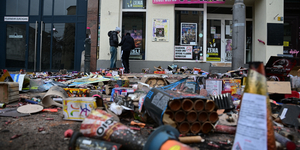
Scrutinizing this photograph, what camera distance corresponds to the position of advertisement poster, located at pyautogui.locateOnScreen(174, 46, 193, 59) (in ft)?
30.3

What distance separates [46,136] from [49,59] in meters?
9.89

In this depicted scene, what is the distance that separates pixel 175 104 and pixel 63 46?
10.2 meters

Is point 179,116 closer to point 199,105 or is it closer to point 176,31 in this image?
point 199,105

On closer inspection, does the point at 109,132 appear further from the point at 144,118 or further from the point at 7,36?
the point at 7,36

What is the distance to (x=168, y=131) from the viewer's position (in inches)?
53.9

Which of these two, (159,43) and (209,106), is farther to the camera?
(159,43)

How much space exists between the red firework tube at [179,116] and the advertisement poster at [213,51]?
27.2ft

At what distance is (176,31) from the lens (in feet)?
30.7

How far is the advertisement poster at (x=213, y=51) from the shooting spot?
9.66m

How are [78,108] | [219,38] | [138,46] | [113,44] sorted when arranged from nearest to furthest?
1. [78,108]
2. [113,44]
3. [138,46]
4. [219,38]

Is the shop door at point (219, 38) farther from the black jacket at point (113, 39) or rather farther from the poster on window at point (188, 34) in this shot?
the black jacket at point (113, 39)

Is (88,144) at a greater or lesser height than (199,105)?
lesser

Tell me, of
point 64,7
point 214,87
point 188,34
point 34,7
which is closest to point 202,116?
point 214,87

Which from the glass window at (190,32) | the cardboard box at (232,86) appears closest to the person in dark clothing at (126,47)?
the glass window at (190,32)
